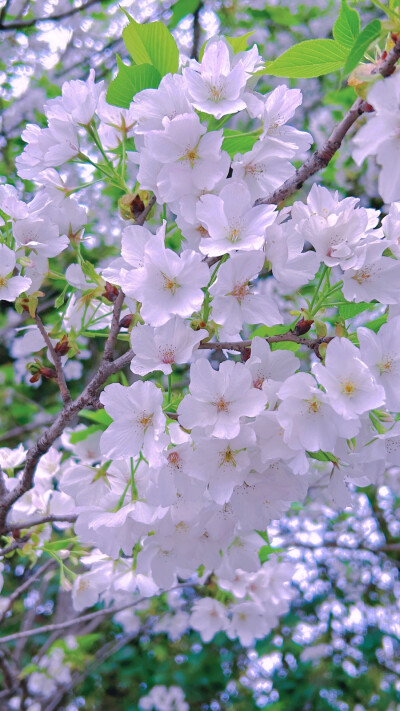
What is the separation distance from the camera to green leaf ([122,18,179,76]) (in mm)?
964

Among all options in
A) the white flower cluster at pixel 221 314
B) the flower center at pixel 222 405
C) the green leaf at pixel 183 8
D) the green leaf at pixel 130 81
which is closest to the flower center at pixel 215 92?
the white flower cluster at pixel 221 314

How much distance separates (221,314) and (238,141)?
32cm

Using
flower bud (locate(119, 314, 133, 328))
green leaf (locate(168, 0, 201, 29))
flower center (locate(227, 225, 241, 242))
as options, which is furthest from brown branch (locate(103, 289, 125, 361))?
green leaf (locate(168, 0, 201, 29))

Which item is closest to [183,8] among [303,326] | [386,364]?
[303,326]

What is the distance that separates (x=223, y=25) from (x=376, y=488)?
296 cm

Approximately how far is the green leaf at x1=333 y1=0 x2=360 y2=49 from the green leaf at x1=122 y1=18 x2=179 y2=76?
0.88 ft

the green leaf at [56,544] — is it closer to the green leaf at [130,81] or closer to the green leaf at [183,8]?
the green leaf at [130,81]

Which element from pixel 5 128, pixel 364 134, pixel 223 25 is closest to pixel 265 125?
pixel 364 134

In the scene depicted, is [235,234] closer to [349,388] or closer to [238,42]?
[349,388]

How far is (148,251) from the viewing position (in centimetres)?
83

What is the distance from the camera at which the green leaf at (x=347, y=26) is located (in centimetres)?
84

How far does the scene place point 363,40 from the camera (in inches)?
28.3

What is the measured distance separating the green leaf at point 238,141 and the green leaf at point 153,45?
5.8 inches

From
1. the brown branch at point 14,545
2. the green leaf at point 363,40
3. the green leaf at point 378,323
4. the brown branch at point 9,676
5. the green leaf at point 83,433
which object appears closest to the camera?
the green leaf at point 363,40
